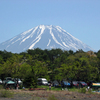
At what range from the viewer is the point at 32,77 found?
3381 cm

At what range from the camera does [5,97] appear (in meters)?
21.7

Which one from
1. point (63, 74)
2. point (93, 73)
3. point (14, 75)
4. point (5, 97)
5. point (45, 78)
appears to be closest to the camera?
point (5, 97)

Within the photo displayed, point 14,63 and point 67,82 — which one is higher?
point 14,63

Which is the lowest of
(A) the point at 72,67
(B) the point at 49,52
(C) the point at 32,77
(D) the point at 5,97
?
(D) the point at 5,97

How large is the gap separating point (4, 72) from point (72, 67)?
13242 mm

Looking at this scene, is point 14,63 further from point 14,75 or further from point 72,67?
point 72,67

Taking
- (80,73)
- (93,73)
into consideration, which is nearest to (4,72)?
(80,73)

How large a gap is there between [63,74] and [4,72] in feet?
37.1

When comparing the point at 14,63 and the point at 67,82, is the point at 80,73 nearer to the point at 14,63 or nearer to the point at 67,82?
the point at 67,82

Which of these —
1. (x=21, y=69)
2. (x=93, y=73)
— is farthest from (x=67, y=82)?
(x=21, y=69)

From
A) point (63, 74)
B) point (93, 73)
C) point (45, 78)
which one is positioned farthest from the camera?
point (45, 78)

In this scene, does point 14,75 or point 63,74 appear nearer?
point 14,75

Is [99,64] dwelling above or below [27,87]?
above

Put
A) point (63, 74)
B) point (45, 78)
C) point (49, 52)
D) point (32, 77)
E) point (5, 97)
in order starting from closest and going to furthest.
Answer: point (5, 97)
point (32, 77)
point (63, 74)
point (45, 78)
point (49, 52)
